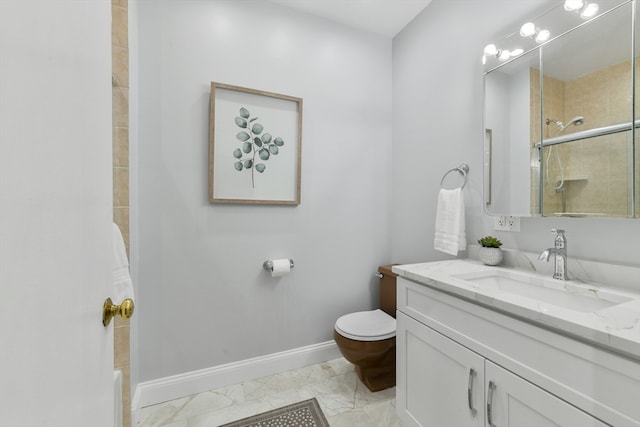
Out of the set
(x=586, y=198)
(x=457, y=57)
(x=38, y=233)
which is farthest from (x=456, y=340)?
(x=457, y=57)

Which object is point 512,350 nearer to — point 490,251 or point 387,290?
point 490,251

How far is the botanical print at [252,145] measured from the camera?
183 centimetres

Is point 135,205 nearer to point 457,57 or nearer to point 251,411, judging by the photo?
point 251,411

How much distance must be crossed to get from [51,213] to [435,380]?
1.38 m

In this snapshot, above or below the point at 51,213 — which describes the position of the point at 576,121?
above

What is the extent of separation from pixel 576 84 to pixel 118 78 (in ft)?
6.45

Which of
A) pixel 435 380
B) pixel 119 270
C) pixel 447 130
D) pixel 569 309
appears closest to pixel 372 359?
pixel 435 380

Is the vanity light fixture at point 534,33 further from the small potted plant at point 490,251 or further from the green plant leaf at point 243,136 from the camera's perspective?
the green plant leaf at point 243,136

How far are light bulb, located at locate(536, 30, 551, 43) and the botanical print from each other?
4.89 feet

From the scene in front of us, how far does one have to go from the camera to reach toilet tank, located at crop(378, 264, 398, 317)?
203 cm

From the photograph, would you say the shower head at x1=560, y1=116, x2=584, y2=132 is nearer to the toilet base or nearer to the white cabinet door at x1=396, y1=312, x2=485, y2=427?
the white cabinet door at x1=396, y1=312, x2=485, y2=427

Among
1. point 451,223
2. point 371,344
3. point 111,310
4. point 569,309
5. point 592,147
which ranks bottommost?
point 371,344

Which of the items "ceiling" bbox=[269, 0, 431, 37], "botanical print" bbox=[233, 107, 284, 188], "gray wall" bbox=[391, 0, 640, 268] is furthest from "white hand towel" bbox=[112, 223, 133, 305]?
"ceiling" bbox=[269, 0, 431, 37]

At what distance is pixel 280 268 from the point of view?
1.87 metres
